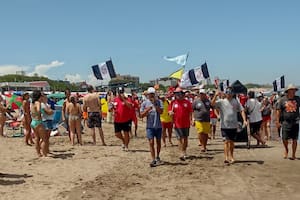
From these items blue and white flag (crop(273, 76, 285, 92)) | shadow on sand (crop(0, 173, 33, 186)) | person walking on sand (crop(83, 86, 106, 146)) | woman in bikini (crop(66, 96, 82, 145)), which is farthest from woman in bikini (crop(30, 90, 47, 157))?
blue and white flag (crop(273, 76, 285, 92))

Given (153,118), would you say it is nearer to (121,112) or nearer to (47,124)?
(121,112)

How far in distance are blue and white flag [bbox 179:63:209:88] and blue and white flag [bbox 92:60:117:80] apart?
505cm

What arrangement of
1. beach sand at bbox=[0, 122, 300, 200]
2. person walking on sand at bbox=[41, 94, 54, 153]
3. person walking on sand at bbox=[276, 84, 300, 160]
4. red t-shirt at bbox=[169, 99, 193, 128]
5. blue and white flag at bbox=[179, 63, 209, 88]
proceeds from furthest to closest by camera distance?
blue and white flag at bbox=[179, 63, 209, 88], person walking on sand at bbox=[41, 94, 54, 153], red t-shirt at bbox=[169, 99, 193, 128], person walking on sand at bbox=[276, 84, 300, 160], beach sand at bbox=[0, 122, 300, 200]

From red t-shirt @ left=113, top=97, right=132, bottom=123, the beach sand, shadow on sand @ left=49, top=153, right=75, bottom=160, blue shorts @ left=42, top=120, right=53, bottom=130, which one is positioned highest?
red t-shirt @ left=113, top=97, right=132, bottom=123

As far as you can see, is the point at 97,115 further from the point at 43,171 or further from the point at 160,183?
the point at 160,183

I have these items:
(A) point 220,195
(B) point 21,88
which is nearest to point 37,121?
(A) point 220,195

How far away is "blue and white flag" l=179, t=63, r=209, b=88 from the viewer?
21.2 metres

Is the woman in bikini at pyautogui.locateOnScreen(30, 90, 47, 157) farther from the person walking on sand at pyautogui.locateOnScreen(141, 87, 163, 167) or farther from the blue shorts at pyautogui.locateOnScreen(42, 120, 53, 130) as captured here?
the person walking on sand at pyautogui.locateOnScreen(141, 87, 163, 167)

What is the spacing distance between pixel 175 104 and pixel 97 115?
2.84 meters

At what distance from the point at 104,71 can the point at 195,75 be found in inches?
239

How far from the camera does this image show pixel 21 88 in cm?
7138

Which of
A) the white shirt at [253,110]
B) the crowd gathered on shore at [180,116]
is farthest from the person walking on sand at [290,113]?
the white shirt at [253,110]

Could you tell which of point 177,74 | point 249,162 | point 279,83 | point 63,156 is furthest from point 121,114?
point 279,83

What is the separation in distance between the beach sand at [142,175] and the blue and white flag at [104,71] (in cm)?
657
